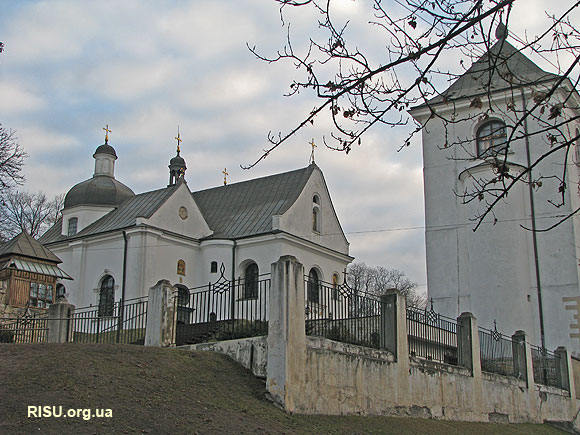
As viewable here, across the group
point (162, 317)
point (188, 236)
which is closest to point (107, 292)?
point (188, 236)

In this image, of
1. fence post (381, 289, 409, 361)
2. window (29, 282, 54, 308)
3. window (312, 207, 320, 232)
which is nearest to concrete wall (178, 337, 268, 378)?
fence post (381, 289, 409, 361)

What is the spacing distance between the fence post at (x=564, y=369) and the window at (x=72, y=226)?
1001 inches

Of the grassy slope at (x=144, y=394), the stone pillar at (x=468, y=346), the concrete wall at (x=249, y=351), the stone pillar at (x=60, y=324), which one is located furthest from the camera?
the stone pillar at (x=468, y=346)

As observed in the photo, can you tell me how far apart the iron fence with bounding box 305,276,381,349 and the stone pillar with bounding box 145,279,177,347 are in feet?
9.86

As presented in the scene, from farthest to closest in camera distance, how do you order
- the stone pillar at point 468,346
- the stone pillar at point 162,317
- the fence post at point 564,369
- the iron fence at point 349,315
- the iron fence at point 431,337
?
1. the fence post at point 564,369
2. the stone pillar at point 468,346
3. the iron fence at point 431,337
4. the stone pillar at point 162,317
5. the iron fence at point 349,315

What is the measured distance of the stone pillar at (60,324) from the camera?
55.9 ft

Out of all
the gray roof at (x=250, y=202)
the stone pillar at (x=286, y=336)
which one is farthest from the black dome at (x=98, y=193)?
the stone pillar at (x=286, y=336)

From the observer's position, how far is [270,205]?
34938mm

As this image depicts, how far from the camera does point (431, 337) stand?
17203 millimetres

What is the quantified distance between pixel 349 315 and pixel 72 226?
1031 inches

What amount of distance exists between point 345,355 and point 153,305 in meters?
4.57

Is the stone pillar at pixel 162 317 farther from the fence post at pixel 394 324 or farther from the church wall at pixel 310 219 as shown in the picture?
the church wall at pixel 310 219

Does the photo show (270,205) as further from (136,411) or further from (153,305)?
(136,411)

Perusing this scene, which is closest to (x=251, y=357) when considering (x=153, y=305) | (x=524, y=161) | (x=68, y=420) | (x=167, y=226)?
(x=153, y=305)
